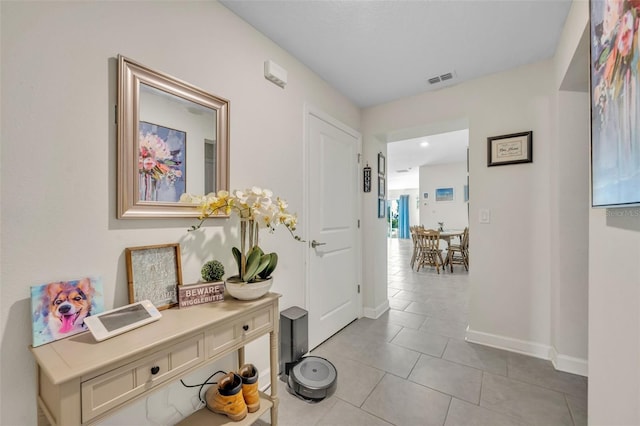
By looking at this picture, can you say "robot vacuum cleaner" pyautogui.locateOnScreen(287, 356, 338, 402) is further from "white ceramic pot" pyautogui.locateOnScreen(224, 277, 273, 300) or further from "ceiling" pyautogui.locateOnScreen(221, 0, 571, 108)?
"ceiling" pyautogui.locateOnScreen(221, 0, 571, 108)

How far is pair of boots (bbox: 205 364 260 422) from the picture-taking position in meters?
1.27

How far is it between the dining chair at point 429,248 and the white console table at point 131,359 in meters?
4.79

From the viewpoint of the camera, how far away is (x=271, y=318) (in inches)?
56.1

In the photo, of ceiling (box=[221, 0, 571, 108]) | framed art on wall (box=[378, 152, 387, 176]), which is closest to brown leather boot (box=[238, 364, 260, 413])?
ceiling (box=[221, 0, 571, 108])

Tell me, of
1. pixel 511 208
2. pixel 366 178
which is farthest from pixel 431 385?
pixel 366 178

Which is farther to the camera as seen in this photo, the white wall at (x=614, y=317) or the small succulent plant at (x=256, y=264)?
the small succulent plant at (x=256, y=264)

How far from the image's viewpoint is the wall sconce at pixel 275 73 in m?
1.82

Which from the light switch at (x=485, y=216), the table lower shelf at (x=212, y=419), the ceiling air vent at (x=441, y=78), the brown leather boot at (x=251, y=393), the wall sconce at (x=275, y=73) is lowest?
the table lower shelf at (x=212, y=419)

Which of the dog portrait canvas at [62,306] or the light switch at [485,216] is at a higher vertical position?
the light switch at [485,216]

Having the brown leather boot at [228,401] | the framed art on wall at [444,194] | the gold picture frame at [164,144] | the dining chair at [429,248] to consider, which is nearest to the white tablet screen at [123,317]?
the gold picture frame at [164,144]

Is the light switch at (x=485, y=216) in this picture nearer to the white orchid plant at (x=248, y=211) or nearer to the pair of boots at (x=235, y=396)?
the white orchid plant at (x=248, y=211)

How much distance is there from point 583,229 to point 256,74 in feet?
8.56

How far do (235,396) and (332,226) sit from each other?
158 centimetres

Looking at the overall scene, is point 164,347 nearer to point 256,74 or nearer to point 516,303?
point 256,74
